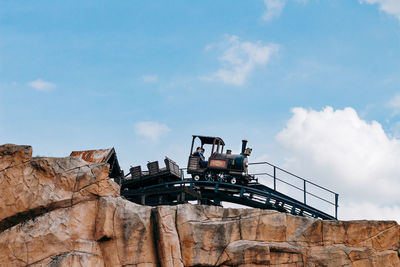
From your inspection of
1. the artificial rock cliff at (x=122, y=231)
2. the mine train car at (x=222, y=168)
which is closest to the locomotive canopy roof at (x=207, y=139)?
the mine train car at (x=222, y=168)

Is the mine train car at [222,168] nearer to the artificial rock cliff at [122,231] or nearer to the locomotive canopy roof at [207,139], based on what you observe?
the locomotive canopy roof at [207,139]

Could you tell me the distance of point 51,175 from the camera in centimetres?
1839

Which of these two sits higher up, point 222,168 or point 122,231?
point 222,168

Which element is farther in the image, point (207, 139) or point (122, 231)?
point (207, 139)

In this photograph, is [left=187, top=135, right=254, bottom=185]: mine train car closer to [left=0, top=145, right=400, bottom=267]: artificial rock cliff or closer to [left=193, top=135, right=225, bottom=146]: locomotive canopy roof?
[left=193, top=135, right=225, bottom=146]: locomotive canopy roof

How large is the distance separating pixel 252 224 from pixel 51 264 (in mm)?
6265

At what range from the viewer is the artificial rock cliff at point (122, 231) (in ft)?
57.4

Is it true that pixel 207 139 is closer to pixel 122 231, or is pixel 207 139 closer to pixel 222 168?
pixel 222 168

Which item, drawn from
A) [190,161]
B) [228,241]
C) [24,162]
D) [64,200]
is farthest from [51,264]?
[190,161]

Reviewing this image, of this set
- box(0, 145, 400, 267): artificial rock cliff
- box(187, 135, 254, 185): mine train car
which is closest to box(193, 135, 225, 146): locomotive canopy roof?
box(187, 135, 254, 185): mine train car

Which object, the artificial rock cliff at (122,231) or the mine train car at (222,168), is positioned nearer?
the artificial rock cliff at (122,231)

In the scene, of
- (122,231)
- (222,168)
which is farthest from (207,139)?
(122,231)

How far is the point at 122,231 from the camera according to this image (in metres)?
18.2

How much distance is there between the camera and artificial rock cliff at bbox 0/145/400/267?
1750 centimetres
